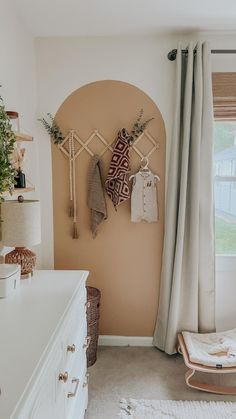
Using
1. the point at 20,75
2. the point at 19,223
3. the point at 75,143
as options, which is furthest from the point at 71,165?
the point at 19,223

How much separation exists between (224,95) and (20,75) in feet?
4.93

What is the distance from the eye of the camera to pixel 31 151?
2.49 m

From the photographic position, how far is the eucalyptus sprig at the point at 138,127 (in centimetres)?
255

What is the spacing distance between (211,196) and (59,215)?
1.21m

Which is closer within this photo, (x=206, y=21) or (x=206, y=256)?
(x=206, y=21)

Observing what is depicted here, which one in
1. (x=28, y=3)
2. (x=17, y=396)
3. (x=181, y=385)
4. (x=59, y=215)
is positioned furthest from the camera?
(x=59, y=215)

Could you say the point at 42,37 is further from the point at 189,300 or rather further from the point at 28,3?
the point at 189,300

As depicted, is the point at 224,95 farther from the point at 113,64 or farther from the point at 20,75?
the point at 20,75

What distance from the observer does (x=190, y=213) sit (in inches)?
99.1

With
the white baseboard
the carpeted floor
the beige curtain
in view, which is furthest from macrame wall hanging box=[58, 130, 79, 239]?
the carpeted floor

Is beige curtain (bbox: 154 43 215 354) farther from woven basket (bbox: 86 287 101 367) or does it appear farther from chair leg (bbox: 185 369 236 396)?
woven basket (bbox: 86 287 101 367)

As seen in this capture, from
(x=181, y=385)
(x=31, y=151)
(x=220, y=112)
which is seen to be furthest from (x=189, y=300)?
(x=31, y=151)

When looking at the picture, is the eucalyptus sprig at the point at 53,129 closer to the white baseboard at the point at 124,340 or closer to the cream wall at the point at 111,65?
the cream wall at the point at 111,65

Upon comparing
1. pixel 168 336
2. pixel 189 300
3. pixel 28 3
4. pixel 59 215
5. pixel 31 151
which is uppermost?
pixel 28 3
